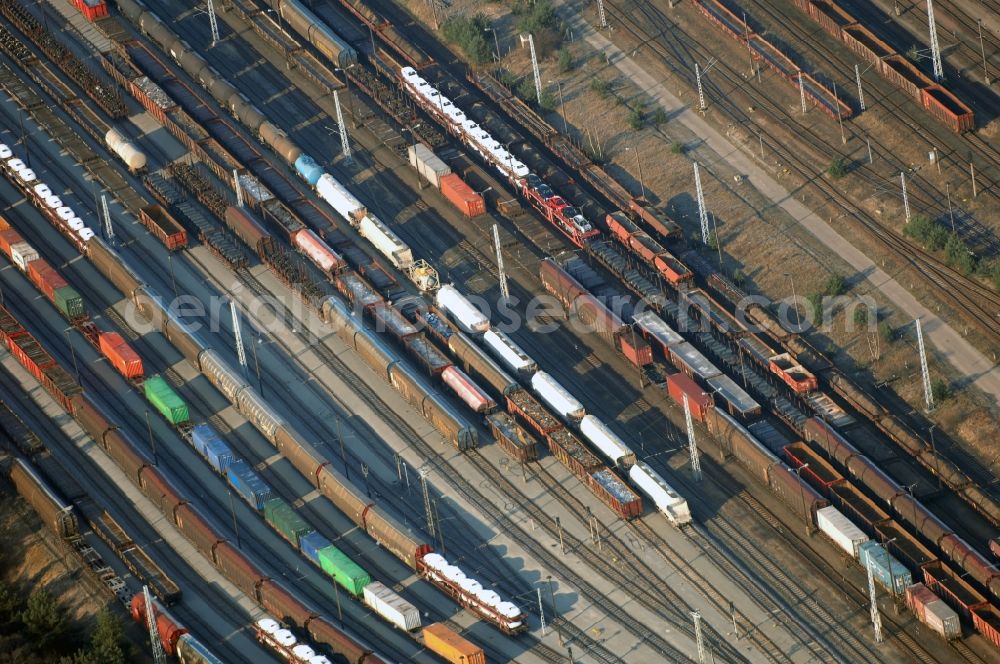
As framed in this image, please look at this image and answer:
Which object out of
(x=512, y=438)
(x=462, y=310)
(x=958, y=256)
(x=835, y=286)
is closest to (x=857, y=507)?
(x=835, y=286)

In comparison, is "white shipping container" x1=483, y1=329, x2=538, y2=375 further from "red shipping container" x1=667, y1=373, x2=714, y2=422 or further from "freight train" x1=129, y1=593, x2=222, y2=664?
"freight train" x1=129, y1=593, x2=222, y2=664

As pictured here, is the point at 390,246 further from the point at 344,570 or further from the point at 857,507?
the point at 857,507

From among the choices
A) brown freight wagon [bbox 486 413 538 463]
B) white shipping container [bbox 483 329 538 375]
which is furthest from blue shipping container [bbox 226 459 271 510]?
white shipping container [bbox 483 329 538 375]

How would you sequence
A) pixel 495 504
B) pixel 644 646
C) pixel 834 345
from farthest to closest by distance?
pixel 834 345 < pixel 495 504 < pixel 644 646

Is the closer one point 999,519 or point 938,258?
point 999,519

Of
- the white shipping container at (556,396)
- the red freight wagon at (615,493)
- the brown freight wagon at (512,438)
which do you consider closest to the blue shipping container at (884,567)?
the red freight wagon at (615,493)

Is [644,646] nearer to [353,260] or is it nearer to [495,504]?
[495,504]

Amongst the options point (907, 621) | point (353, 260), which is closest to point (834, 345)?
point (907, 621)
